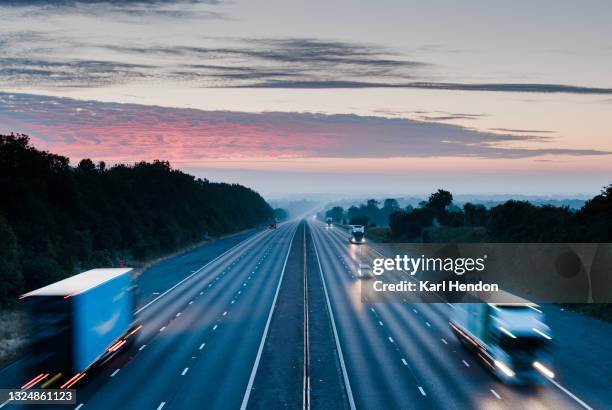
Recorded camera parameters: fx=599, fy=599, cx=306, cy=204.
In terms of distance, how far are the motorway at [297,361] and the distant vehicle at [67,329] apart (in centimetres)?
201

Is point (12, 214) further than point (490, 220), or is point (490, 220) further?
point (490, 220)

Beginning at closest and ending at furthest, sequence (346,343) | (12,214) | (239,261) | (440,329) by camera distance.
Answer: (346,343) < (440,329) < (12,214) < (239,261)

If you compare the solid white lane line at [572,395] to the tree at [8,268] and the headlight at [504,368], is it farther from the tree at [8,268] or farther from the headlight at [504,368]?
the tree at [8,268]

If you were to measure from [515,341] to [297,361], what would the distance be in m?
12.3

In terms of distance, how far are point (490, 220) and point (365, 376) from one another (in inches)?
2640

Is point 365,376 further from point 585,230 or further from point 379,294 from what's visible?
point 585,230

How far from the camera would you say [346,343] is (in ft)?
125

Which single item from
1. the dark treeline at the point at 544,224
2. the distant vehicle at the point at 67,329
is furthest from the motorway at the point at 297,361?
the dark treeline at the point at 544,224

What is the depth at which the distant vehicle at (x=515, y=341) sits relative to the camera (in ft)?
88.2

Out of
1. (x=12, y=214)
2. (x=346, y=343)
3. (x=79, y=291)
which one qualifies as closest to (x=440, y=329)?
(x=346, y=343)

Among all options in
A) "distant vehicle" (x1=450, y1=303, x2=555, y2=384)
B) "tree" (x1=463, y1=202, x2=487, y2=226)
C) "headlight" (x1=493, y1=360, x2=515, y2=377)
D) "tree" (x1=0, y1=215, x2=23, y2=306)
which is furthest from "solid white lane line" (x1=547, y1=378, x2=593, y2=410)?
"tree" (x1=463, y1=202, x2=487, y2=226)

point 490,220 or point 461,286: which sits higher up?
point 490,220

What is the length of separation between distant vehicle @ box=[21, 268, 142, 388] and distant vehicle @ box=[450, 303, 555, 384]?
18713mm

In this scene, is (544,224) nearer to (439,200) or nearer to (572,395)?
(572,395)
